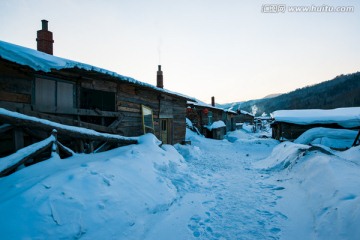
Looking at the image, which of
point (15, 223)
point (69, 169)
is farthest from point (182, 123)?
point (15, 223)

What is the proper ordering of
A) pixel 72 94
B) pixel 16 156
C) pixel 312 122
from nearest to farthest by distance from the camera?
1. pixel 16 156
2. pixel 72 94
3. pixel 312 122

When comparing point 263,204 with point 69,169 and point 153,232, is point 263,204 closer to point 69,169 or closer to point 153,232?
point 153,232

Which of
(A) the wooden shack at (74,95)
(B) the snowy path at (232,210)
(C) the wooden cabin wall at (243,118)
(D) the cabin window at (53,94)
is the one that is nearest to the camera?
(B) the snowy path at (232,210)

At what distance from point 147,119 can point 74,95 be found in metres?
4.11

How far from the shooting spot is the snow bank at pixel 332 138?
13773 millimetres

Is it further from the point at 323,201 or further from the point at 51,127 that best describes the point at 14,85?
the point at 323,201

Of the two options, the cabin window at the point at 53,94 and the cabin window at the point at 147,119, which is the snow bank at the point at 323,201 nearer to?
the cabin window at the point at 147,119

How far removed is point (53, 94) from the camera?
6426mm

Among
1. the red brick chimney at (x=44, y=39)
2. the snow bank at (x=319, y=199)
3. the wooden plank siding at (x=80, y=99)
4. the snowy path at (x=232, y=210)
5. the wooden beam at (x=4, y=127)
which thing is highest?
the red brick chimney at (x=44, y=39)

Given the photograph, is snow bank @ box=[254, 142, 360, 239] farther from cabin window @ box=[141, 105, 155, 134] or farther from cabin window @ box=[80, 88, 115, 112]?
cabin window @ box=[80, 88, 115, 112]

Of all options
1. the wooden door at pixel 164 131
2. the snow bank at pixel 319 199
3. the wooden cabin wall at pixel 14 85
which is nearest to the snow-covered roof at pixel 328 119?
the wooden door at pixel 164 131

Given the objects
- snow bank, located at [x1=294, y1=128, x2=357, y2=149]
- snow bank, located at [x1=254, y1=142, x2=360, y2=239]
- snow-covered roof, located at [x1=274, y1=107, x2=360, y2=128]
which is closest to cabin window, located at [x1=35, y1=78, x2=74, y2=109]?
snow bank, located at [x1=254, y1=142, x2=360, y2=239]

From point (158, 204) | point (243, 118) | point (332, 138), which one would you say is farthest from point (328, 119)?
point (243, 118)

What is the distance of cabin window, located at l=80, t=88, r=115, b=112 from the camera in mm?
7391
